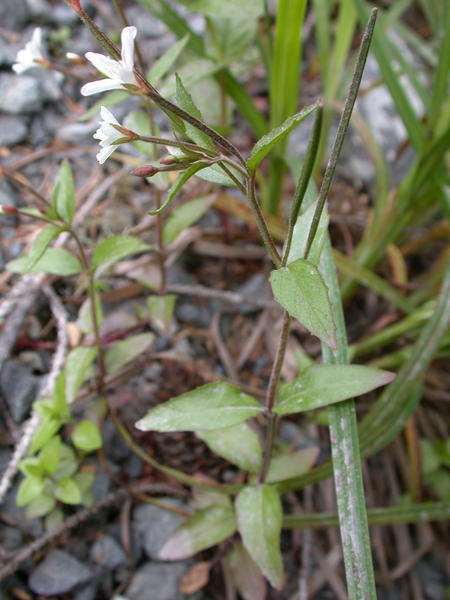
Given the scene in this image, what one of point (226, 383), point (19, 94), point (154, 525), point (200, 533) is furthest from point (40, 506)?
point (19, 94)

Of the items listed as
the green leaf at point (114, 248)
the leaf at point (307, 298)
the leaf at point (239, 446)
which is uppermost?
the green leaf at point (114, 248)

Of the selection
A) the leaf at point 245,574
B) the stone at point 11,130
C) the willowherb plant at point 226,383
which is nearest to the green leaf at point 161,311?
the willowherb plant at point 226,383

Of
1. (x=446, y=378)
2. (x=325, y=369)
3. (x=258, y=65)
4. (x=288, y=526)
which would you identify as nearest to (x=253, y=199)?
(x=325, y=369)

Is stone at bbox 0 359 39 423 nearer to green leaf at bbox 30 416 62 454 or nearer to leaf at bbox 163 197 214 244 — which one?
green leaf at bbox 30 416 62 454

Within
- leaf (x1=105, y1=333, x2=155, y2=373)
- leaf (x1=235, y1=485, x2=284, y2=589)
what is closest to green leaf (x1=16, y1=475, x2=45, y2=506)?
leaf (x1=105, y1=333, x2=155, y2=373)

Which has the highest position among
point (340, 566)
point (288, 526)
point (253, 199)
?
point (253, 199)

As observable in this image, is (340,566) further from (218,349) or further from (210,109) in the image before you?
(210,109)

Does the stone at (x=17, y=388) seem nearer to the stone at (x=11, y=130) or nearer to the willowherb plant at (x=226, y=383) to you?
the willowherb plant at (x=226, y=383)
